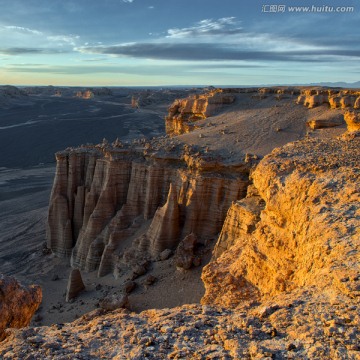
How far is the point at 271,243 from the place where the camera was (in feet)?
30.7

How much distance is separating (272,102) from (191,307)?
83.1ft

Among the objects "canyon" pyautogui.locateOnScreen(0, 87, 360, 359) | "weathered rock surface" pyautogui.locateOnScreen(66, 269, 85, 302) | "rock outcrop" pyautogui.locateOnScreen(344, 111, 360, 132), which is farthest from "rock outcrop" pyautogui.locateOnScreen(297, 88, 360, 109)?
"weathered rock surface" pyautogui.locateOnScreen(66, 269, 85, 302)

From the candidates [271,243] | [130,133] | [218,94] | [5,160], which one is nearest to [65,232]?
[218,94]

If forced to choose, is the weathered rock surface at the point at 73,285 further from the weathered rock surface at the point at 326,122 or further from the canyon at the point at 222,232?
the weathered rock surface at the point at 326,122

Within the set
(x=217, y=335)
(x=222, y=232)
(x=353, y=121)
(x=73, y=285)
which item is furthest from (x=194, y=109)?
(x=217, y=335)

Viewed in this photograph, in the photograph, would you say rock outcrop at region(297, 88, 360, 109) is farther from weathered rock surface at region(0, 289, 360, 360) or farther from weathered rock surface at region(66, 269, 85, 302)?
weathered rock surface at region(0, 289, 360, 360)

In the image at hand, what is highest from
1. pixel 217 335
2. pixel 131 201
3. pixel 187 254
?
pixel 217 335

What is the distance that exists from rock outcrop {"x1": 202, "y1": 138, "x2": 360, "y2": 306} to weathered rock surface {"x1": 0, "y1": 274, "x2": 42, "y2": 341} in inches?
177

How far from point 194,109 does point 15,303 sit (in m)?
25.6

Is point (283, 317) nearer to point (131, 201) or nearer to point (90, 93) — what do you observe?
point (131, 201)

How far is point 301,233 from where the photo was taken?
27.1 ft

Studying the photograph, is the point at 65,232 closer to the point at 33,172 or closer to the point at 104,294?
the point at 104,294

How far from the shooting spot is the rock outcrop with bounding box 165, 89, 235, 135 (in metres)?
Result: 30.8

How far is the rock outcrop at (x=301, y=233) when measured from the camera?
22.6 feet
